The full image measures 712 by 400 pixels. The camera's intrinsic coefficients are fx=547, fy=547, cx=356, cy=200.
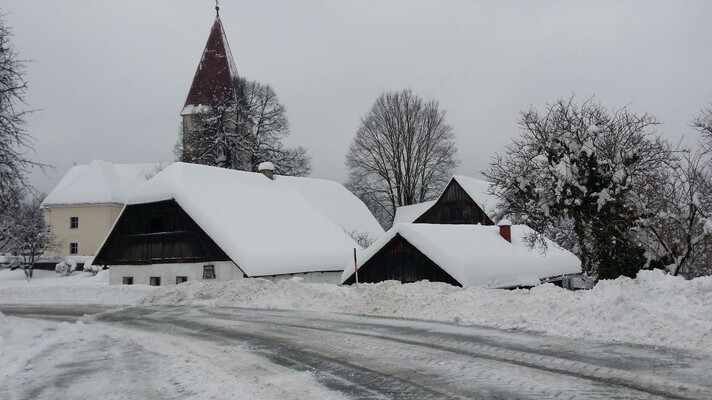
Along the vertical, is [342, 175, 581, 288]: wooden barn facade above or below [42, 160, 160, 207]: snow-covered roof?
below

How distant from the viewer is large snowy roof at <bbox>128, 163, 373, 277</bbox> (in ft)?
80.6

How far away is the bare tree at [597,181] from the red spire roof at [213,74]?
107 ft

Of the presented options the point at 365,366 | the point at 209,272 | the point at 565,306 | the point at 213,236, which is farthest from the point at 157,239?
the point at 365,366

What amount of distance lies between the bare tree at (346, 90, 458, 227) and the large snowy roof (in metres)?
20.7

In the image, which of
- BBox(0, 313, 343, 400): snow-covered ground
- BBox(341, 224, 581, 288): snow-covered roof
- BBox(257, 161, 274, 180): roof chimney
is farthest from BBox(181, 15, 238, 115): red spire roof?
BBox(0, 313, 343, 400): snow-covered ground

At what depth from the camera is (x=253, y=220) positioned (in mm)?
27641

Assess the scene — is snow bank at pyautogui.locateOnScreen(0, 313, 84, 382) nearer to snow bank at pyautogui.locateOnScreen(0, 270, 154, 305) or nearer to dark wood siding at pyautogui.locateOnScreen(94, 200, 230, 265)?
snow bank at pyautogui.locateOnScreen(0, 270, 154, 305)

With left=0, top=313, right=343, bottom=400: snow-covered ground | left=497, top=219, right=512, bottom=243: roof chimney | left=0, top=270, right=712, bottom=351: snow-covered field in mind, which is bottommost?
left=0, top=313, right=343, bottom=400: snow-covered ground

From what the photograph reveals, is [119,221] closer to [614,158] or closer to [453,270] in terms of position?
[453,270]


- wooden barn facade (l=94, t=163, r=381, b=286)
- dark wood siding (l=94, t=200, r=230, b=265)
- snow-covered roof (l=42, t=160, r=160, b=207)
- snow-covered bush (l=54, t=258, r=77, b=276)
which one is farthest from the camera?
snow-covered roof (l=42, t=160, r=160, b=207)

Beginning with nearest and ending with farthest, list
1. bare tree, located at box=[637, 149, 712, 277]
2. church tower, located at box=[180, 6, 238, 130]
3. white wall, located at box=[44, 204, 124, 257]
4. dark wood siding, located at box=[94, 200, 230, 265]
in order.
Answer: bare tree, located at box=[637, 149, 712, 277] → dark wood siding, located at box=[94, 200, 230, 265] → church tower, located at box=[180, 6, 238, 130] → white wall, located at box=[44, 204, 124, 257]

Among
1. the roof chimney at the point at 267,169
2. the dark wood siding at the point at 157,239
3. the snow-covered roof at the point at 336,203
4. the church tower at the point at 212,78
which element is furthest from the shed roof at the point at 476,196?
the church tower at the point at 212,78

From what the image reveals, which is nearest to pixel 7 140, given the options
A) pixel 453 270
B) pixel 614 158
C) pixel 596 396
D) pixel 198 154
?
pixel 453 270

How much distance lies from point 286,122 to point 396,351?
41.5 metres
